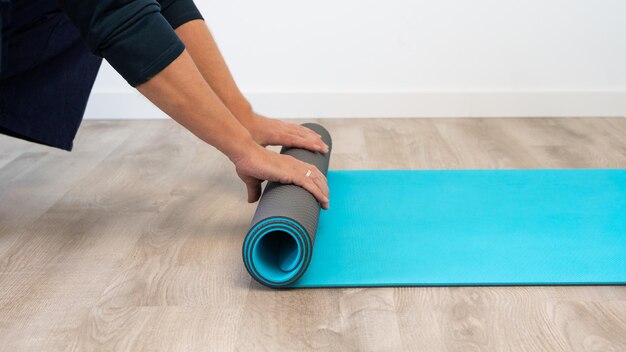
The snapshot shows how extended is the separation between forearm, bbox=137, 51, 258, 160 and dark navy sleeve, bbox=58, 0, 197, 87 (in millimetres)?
28

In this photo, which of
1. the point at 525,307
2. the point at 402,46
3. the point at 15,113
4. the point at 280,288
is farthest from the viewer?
the point at 402,46

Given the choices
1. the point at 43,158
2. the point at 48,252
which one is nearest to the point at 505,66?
the point at 43,158

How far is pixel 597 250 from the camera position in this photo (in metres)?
1.73

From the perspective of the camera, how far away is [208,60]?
206 cm

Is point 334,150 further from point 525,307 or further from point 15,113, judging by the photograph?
point 525,307

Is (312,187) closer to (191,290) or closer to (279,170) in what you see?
(279,170)

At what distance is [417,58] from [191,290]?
87.0 inches

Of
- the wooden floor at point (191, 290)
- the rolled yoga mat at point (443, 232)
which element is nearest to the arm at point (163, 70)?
the rolled yoga mat at point (443, 232)

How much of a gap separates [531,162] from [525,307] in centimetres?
124

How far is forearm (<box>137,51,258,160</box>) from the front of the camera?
154 centimetres

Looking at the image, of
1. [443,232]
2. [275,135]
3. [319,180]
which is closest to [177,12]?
[275,135]

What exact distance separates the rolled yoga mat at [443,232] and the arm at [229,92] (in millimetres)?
53

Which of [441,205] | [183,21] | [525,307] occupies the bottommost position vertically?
[441,205]

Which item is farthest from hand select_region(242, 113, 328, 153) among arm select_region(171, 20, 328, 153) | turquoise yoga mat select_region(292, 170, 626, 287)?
turquoise yoga mat select_region(292, 170, 626, 287)
